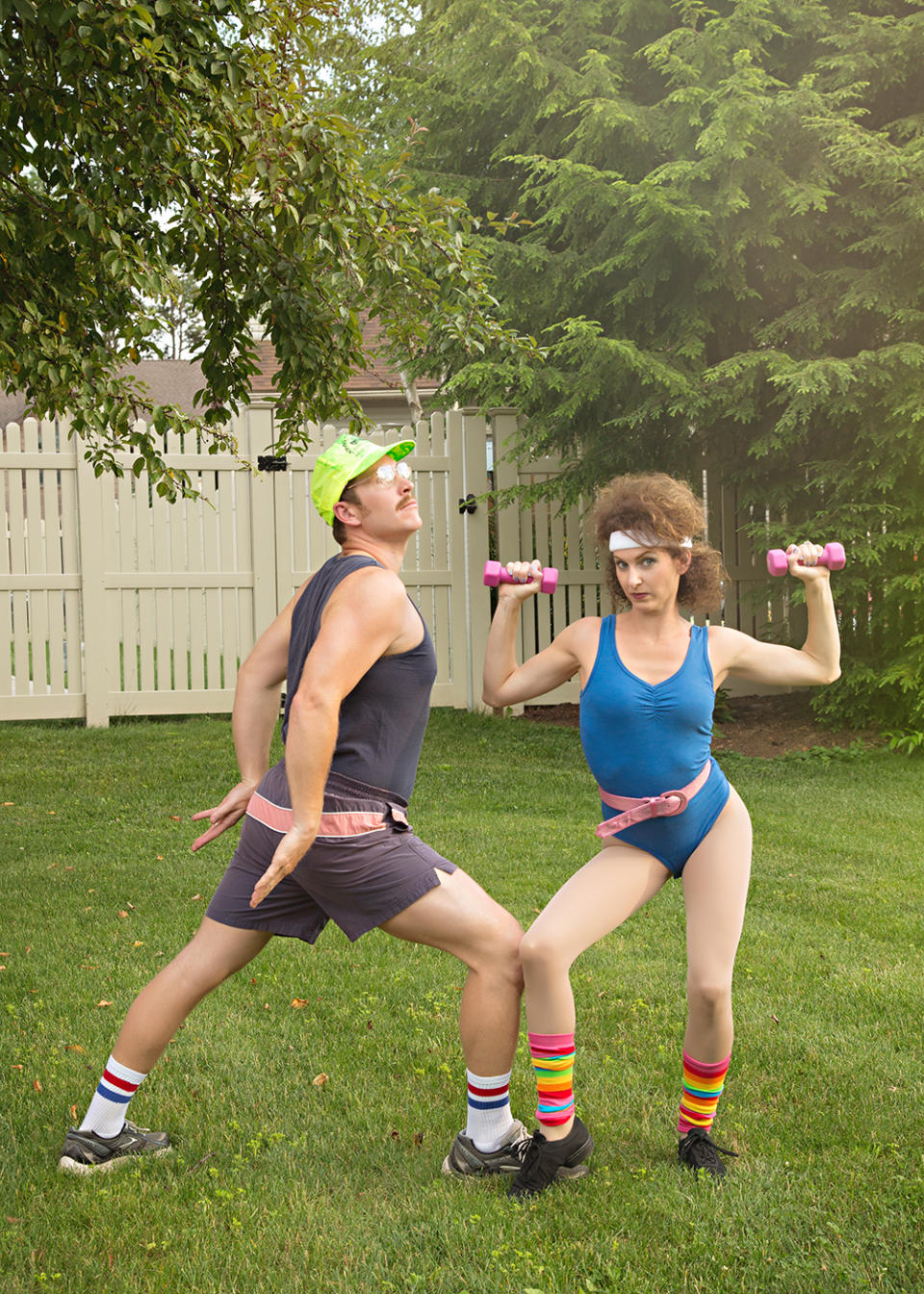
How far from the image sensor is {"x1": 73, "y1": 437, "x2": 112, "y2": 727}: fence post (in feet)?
32.2

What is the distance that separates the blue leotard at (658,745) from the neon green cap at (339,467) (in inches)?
31.2

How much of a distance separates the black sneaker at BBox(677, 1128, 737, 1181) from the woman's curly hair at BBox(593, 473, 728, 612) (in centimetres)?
137

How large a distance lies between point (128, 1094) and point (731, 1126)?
5.28ft

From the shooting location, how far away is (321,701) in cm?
253

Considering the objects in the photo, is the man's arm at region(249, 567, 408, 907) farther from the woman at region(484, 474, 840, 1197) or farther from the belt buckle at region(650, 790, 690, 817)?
the belt buckle at region(650, 790, 690, 817)

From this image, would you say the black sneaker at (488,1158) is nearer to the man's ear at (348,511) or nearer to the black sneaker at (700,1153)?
the black sneaker at (700,1153)

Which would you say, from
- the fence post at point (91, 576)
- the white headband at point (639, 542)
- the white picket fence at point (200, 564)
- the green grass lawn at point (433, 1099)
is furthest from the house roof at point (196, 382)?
the white headband at point (639, 542)

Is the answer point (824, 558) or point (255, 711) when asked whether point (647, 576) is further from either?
point (255, 711)

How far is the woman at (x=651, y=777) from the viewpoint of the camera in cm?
271

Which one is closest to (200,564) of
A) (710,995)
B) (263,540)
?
(263,540)

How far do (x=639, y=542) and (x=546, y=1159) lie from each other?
A: 153 centimetres

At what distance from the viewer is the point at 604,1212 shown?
270 cm

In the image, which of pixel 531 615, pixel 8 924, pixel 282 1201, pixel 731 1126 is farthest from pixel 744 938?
pixel 531 615

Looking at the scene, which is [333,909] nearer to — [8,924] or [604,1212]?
[604,1212]
